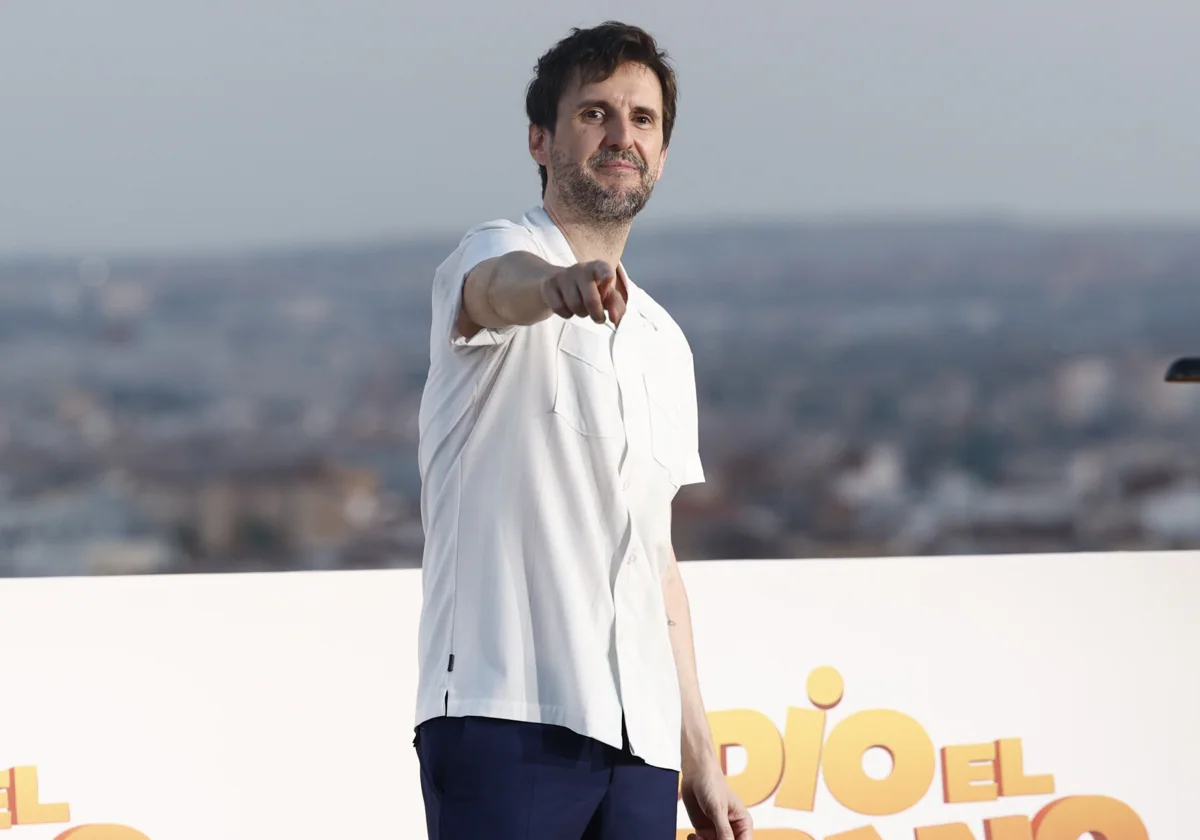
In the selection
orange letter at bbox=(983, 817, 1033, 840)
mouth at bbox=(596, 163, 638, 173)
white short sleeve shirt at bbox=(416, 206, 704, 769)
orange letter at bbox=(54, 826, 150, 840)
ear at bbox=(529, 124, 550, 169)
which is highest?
ear at bbox=(529, 124, 550, 169)

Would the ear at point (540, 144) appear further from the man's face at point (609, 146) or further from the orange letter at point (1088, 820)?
the orange letter at point (1088, 820)

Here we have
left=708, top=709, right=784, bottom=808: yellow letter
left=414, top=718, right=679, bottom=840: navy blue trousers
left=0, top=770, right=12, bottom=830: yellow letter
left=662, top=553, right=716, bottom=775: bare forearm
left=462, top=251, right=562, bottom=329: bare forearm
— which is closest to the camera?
left=462, top=251, right=562, bottom=329: bare forearm

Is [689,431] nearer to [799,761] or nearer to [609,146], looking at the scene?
[609,146]

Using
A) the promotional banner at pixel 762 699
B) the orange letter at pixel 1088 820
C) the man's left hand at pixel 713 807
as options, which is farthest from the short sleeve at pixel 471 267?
the orange letter at pixel 1088 820

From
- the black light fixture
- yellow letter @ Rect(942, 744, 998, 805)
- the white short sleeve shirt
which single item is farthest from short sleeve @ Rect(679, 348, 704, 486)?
yellow letter @ Rect(942, 744, 998, 805)

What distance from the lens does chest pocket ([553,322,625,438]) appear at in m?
1.37

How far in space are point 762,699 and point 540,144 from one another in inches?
50.9

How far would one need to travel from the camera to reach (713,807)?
1.56 meters

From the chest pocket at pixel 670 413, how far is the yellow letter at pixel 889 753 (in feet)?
3.77

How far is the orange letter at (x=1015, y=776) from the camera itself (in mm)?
2609

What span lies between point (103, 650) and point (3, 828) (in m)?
0.31

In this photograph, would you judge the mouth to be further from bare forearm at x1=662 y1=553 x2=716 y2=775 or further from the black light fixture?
the black light fixture

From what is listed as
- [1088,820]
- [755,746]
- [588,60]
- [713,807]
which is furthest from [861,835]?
[588,60]

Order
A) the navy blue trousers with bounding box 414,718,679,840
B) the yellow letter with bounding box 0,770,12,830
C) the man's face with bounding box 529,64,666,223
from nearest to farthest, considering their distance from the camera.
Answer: the navy blue trousers with bounding box 414,718,679,840 < the man's face with bounding box 529,64,666,223 < the yellow letter with bounding box 0,770,12,830
